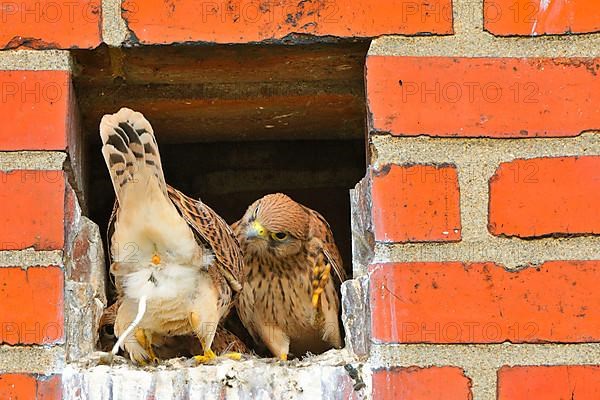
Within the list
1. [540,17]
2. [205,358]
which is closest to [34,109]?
[205,358]

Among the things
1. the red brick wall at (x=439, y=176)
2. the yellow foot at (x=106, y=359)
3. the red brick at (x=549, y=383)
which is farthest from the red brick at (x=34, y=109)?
the red brick at (x=549, y=383)

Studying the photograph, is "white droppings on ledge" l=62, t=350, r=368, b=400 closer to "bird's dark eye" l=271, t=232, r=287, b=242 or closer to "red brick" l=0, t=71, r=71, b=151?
"red brick" l=0, t=71, r=71, b=151

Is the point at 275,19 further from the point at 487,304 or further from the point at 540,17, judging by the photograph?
the point at 487,304

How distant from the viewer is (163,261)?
6.61 ft

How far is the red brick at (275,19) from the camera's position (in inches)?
65.7

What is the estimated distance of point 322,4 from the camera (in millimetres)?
1682

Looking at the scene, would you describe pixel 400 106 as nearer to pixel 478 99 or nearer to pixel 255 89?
pixel 478 99

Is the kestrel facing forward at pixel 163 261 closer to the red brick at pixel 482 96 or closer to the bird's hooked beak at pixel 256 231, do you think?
the bird's hooked beak at pixel 256 231

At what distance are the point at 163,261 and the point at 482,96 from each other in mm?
702

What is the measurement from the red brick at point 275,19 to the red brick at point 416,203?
8.8 inches

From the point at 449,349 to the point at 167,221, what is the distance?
0.61m

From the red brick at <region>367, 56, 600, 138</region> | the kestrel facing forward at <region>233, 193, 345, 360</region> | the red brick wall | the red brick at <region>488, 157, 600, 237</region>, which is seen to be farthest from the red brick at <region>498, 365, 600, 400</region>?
the kestrel facing forward at <region>233, 193, 345, 360</region>

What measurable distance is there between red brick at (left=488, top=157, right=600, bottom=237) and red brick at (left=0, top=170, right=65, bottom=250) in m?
0.65

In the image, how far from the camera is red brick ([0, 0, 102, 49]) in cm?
166
